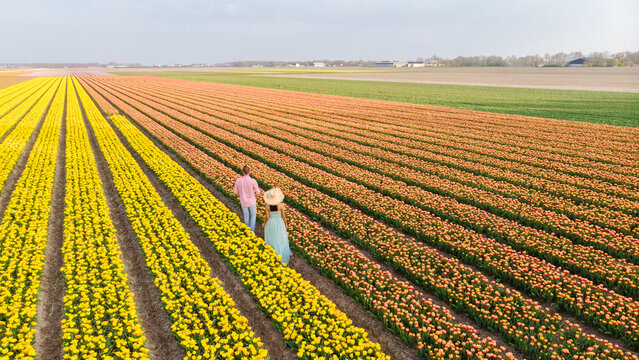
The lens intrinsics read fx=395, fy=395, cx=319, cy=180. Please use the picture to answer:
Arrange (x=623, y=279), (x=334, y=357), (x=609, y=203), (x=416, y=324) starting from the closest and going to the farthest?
1. (x=334, y=357)
2. (x=416, y=324)
3. (x=623, y=279)
4. (x=609, y=203)

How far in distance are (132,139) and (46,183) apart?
1004 cm

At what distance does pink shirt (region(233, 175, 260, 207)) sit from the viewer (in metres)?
11.2

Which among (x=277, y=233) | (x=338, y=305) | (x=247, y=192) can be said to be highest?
(x=247, y=192)

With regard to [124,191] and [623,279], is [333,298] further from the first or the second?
[124,191]

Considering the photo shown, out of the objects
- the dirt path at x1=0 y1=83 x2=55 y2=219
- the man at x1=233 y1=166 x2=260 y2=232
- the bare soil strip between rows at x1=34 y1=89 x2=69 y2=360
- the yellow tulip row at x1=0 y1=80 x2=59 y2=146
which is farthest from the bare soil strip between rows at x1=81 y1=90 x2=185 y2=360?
the yellow tulip row at x1=0 y1=80 x2=59 y2=146

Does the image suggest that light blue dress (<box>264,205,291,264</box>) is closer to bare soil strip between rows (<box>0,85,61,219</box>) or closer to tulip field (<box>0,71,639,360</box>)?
tulip field (<box>0,71,639,360</box>)

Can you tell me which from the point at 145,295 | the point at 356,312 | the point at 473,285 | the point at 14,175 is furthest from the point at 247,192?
the point at 14,175

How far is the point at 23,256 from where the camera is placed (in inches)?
383

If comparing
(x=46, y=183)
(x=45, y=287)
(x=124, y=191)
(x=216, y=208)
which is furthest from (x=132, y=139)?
(x=45, y=287)

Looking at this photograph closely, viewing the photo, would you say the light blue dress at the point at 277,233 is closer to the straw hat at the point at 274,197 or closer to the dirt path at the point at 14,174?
the straw hat at the point at 274,197

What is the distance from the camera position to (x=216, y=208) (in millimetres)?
13492

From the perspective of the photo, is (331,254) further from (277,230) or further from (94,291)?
(94,291)

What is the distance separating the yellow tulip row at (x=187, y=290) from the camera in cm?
696

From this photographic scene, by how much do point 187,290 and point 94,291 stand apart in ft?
6.24
